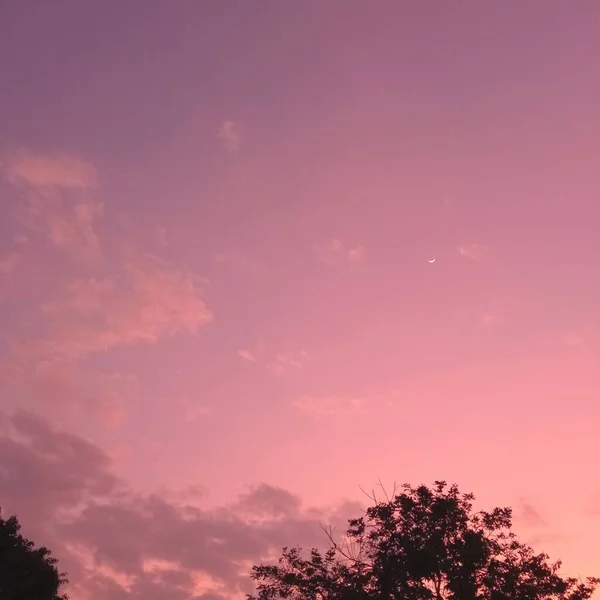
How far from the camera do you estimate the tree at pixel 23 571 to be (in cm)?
4512

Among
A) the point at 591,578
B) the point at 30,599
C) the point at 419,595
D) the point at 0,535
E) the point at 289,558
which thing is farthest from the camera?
the point at 0,535

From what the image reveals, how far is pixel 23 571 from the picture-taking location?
46.3 metres

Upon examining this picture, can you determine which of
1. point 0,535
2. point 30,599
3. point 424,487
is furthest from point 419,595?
point 0,535

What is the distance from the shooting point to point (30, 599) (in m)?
44.9

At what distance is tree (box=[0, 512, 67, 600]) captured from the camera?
45.1 metres

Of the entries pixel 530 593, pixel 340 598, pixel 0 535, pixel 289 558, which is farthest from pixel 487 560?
pixel 0 535

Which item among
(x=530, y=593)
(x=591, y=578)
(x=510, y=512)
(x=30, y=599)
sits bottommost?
(x=30, y=599)

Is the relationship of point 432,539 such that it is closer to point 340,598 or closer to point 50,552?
point 340,598

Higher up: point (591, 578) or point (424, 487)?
point (424, 487)

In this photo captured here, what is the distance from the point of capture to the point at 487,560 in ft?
95.3

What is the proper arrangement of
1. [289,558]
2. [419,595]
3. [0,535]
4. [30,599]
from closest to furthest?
[419,595] → [289,558] → [30,599] → [0,535]

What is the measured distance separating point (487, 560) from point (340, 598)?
812cm

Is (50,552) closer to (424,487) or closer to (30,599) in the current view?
(30,599)

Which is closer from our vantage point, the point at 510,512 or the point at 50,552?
the point at 510,512
